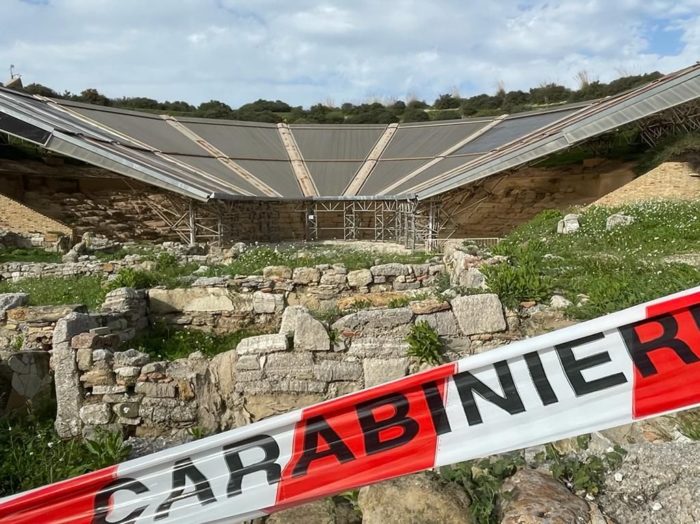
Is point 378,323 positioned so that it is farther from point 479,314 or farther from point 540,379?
point 540,379

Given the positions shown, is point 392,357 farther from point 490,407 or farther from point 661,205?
point 661,205

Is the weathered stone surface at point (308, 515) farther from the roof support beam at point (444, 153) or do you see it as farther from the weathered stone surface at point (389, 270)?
the roof support beam at point (444, 153)

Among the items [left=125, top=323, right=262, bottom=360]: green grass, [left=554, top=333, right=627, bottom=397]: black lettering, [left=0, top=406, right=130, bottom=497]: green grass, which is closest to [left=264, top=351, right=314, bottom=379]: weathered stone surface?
[left=0, top=406, right=130, bottom=497]: green grass

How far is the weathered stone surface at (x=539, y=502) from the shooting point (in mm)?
2389

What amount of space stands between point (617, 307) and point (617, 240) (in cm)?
522

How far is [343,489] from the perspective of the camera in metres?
2.49

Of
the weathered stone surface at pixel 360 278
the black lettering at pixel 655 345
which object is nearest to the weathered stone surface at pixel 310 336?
the black lettering at pixel 655 345

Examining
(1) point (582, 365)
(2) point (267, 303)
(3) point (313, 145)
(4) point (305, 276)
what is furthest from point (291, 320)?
(3) point (313, 145)

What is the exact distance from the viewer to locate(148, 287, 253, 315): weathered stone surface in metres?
8.87

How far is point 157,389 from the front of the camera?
16.7 ft

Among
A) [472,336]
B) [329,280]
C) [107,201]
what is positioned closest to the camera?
[472,336]

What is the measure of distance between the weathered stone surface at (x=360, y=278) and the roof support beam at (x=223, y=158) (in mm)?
9970

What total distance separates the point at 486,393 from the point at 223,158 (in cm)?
1980

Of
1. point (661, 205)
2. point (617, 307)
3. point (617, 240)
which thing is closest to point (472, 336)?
point (617, 307)
